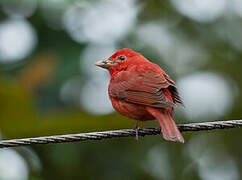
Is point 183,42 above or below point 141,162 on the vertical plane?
above

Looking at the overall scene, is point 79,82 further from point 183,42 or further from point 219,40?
point 219,40

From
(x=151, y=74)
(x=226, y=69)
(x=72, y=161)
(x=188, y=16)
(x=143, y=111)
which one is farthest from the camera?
(x=188, y=16)

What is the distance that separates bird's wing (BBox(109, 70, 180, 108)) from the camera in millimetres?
4658

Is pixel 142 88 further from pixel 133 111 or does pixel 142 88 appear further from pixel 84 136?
pixel 84 136

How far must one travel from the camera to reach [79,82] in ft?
25.6

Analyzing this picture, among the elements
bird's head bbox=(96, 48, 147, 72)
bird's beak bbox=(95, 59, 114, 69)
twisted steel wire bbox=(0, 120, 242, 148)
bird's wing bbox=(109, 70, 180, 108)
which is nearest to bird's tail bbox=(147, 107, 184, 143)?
bird's wing bbox=(109, 70, 180, 108)

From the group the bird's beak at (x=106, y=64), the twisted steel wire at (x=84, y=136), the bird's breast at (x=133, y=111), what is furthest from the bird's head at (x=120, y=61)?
the twisted steel wire at (x=84, y=136)

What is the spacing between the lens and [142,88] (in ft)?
16.3

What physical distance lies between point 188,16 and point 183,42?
0.50 metres

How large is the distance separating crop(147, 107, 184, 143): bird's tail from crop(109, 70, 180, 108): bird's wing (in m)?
0.10

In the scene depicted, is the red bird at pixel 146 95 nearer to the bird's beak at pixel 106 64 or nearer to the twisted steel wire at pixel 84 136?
the bird's beak at pixel 106 64

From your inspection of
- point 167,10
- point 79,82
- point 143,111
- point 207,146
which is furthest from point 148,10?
point 143,111

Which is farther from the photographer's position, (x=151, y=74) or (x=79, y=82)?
(x=79, y=82)

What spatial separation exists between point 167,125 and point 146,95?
0.47 meters
